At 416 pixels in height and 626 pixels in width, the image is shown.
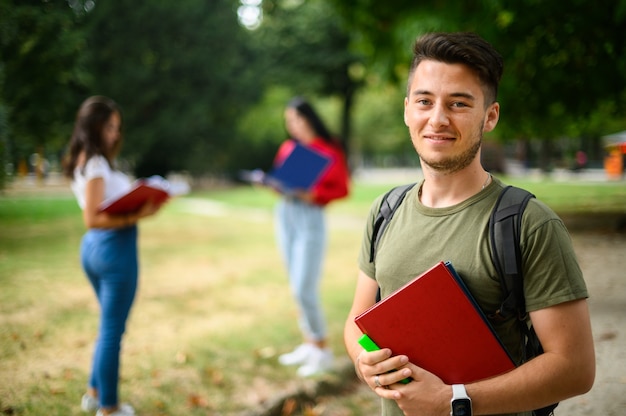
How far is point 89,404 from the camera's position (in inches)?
134

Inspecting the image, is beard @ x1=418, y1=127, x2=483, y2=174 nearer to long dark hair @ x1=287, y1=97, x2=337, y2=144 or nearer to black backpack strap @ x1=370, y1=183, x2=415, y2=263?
black backpack strap @ x1=370, y1=183, x2=415, y2=263

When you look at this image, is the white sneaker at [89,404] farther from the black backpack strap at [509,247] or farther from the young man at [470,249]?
the black backpack strap at [509,247]

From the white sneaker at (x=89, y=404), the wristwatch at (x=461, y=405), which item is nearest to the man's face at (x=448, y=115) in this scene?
the wristwatch at (x=461, y=405)

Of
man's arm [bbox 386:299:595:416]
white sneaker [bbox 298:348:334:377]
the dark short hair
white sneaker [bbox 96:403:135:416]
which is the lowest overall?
white sneaker [bbox 298:348:334:377]

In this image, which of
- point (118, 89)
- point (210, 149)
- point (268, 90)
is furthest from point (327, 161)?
point (268, 90)

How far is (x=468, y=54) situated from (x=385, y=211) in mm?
547

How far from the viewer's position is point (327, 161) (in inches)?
177

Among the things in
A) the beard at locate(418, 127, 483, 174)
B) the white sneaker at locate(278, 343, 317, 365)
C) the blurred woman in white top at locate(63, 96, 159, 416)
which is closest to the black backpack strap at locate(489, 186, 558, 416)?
the beard at locate(418, 127, 483, 174)

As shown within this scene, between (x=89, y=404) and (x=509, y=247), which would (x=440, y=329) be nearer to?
(x=509, y=247)

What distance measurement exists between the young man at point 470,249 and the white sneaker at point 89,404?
96.2 inches

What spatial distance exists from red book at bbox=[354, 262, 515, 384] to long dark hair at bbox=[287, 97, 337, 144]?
3.33 metres

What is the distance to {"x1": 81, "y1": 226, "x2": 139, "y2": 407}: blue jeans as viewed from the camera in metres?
3.21

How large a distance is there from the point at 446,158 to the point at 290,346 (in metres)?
3.88

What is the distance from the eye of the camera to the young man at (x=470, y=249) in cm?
137
